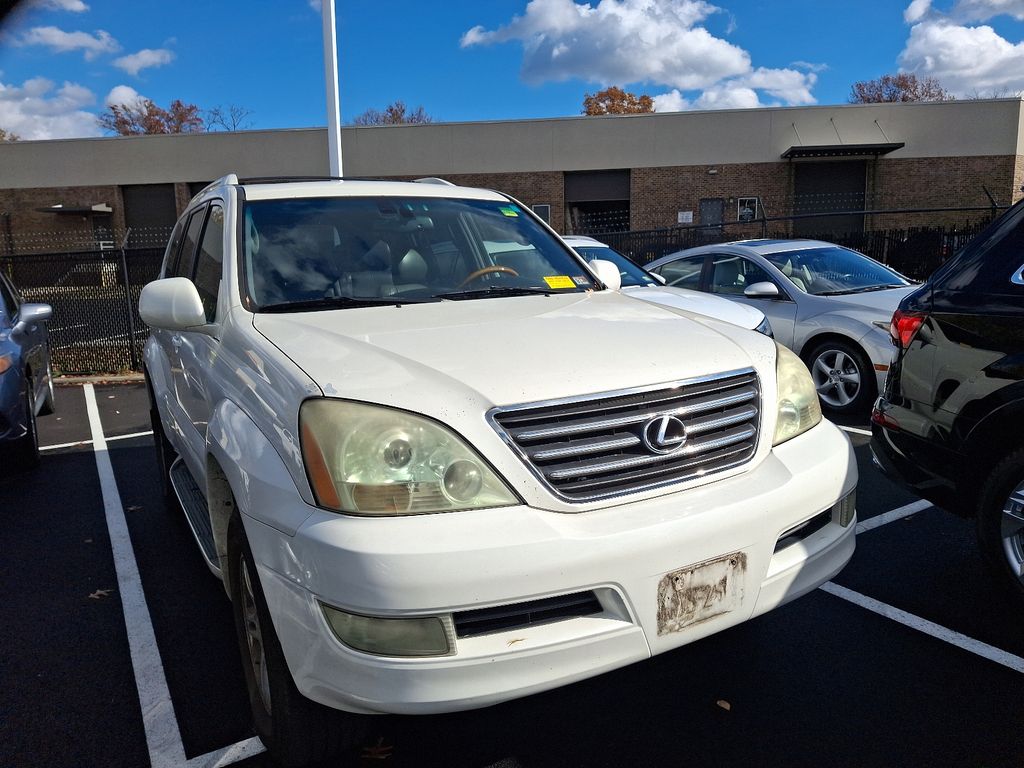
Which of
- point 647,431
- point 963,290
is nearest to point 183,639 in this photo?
point 647,431

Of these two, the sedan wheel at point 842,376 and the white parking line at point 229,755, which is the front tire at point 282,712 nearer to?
the white parking line at point 229,755

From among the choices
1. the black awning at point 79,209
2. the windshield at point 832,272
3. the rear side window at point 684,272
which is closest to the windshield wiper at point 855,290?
the windshield at point 832,272

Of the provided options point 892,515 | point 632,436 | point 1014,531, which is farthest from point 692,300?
point 632,436

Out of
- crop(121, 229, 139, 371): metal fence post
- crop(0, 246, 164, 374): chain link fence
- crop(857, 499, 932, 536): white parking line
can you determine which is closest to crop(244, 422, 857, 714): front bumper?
crop(857, 499, 932, 536): white parking line

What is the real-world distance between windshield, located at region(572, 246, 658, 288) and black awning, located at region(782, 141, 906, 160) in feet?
79.8

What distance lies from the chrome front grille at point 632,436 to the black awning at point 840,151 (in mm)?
30366

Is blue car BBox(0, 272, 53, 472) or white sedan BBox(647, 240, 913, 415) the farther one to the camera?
white sedan BBox(647, 240, 913, 415)

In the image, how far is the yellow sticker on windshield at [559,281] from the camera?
356 centimetres

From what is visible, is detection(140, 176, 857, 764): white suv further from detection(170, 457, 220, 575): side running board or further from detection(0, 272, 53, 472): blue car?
detection(0, 272, 53, 472): blue car

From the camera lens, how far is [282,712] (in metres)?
2.22

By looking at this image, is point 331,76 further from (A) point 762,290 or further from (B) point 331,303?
(B) point 331,303

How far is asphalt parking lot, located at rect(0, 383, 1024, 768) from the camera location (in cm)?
253

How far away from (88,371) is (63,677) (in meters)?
10.1

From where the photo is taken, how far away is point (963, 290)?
10.8ft
